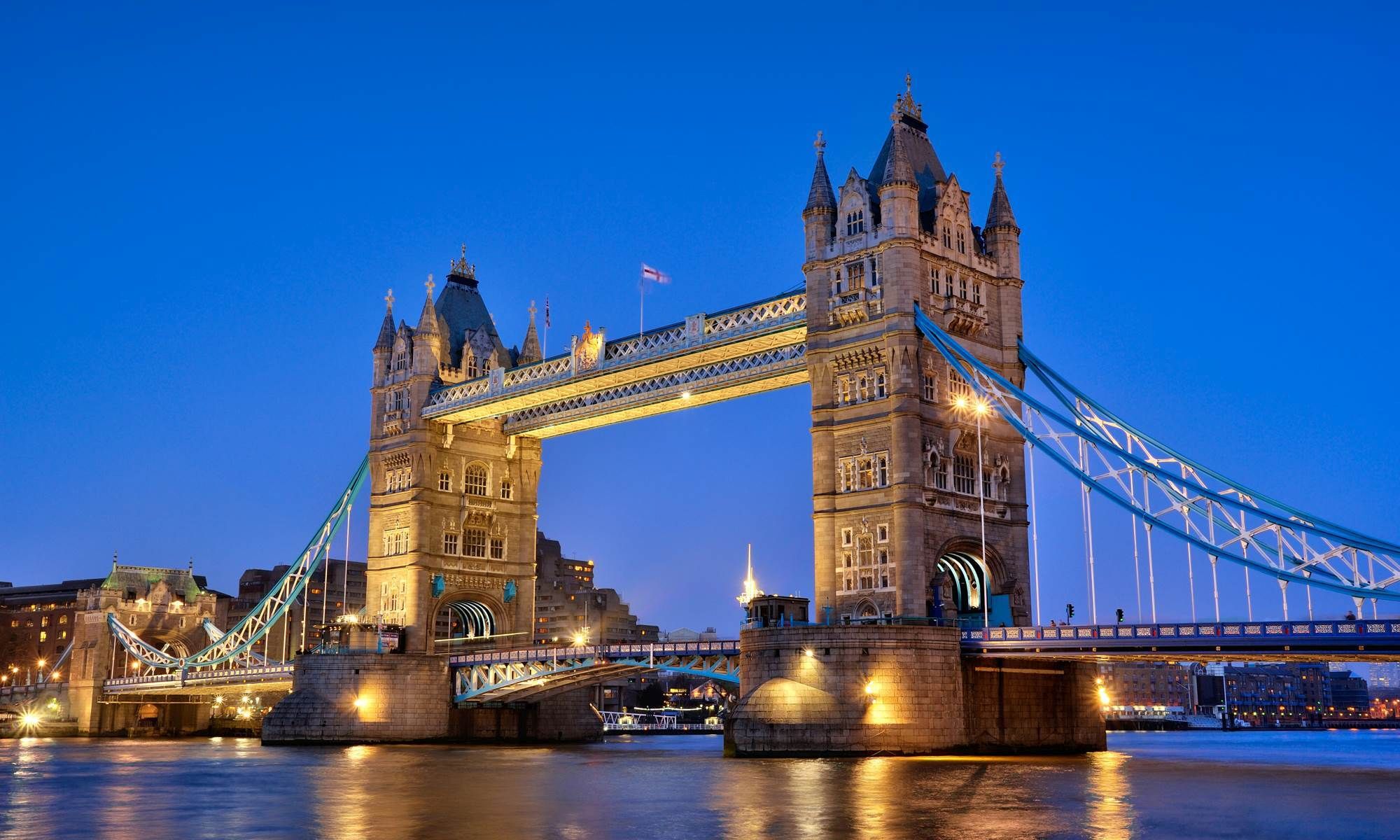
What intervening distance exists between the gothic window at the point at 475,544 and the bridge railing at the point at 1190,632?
4049 cm

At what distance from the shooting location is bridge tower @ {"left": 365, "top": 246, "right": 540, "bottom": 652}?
89375mm

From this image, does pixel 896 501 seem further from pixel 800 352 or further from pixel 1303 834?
pixel 1303 834

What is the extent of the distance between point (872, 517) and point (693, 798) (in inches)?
1093

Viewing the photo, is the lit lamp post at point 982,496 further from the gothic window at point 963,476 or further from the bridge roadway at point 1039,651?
the bridge roadway at point 1039,651

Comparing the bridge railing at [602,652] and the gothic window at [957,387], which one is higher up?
the gothic window at [957,387]

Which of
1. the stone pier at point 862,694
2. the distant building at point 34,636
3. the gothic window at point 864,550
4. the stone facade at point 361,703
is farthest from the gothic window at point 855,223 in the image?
the distant building at point 34,636

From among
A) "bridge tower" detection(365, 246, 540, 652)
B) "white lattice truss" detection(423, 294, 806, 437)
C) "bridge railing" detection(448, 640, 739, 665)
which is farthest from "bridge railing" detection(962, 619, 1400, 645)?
"bridge tower" detection(365, 246, 540, 652)

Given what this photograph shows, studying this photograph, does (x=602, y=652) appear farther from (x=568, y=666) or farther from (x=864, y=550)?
(x=864, y=550)

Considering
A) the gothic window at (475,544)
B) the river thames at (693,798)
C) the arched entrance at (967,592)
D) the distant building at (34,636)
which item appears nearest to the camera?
the river thames at (693,798)

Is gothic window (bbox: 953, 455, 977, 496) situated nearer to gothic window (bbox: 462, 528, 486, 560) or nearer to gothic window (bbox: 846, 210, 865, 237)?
gothic window (bbox: 846, 210, 865, 237)

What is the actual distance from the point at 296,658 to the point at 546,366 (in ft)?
75.3

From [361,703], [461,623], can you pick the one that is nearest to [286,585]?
[461,623]

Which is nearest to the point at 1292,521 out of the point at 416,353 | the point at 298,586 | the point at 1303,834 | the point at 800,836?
the point at 1303,834

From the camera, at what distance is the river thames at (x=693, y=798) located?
3009 cm
